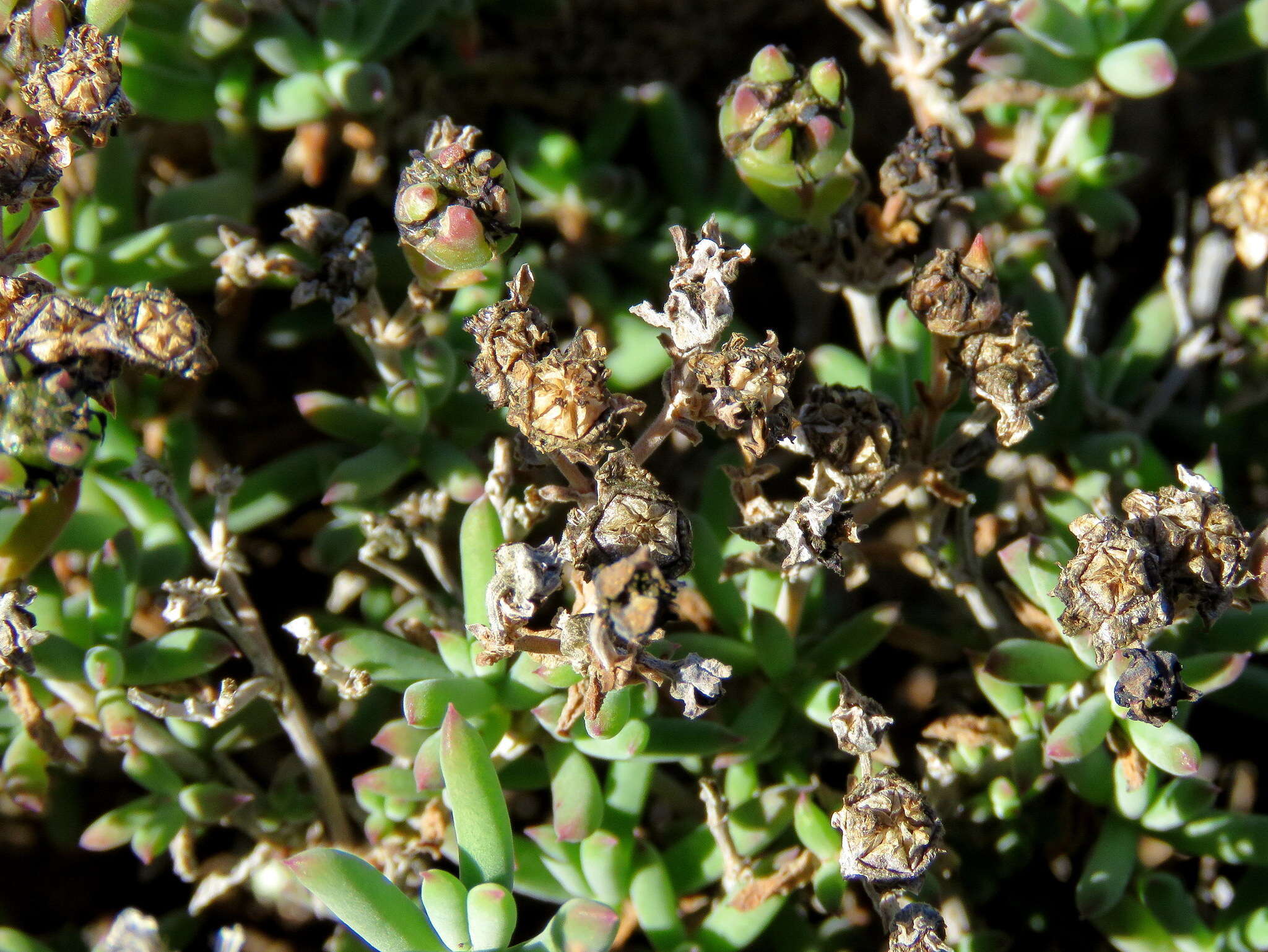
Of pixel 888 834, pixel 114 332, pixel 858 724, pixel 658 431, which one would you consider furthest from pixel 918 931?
pixel 114 332

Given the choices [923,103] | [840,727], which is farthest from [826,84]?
[840,727]

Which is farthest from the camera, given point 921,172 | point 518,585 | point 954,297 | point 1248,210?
point 1248,210

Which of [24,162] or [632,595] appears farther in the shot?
[24,162]

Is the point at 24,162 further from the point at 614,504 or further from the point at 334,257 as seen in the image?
the point at 614,504

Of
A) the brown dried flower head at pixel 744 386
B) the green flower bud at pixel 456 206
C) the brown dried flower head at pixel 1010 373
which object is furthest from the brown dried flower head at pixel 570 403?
the brown dried flower head at pixel 1010 373

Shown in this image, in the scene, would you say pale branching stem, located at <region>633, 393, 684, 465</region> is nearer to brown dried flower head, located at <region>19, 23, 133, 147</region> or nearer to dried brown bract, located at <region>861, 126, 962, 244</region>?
dried brown bract, located at <region>861, 126, 962, 244</region>

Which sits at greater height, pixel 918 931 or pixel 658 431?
pixel 658 431
